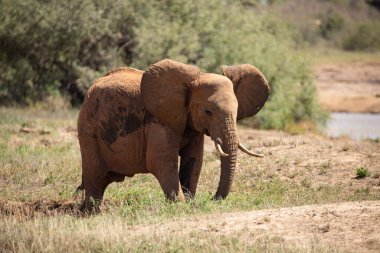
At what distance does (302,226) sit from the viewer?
10.2m

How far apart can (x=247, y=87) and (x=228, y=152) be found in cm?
139

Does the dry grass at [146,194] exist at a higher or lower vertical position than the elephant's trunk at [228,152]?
lower

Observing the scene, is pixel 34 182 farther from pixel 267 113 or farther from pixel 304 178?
pixel 267 113

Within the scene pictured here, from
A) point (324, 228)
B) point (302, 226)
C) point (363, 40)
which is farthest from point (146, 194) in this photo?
point (363, 40)

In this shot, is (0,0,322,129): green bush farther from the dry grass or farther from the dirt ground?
the dirt ground

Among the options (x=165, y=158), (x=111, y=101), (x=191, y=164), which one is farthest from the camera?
(x=111, y=101)

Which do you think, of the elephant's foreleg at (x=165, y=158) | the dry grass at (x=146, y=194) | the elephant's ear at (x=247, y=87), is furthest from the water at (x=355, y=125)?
the elephant's foreleg at (x=165, y=158)

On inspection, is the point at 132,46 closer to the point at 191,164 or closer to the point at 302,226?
the point at 191,164

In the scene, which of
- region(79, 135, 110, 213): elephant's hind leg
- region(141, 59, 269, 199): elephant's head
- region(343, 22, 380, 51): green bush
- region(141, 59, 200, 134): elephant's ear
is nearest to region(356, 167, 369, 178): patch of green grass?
region(141, 59, 269, 199): elephant's head

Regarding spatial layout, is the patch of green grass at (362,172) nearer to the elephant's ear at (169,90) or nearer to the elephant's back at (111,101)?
the elephant's ear at (169,90)

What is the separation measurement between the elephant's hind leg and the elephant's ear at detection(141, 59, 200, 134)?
1.22 metres

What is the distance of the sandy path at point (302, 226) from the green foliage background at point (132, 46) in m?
17.8

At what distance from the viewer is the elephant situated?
465 inches

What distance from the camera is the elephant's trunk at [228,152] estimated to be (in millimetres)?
11555
